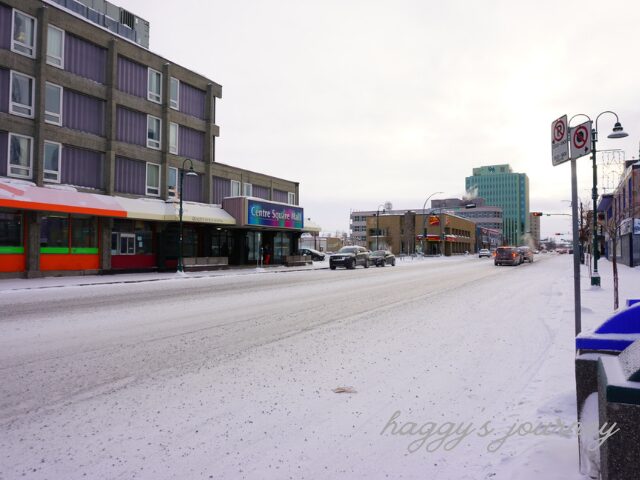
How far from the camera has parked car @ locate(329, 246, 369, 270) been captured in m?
33.4

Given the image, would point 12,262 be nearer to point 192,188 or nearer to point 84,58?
point 84,58

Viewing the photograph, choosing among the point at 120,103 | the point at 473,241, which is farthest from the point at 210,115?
the point at 473,241

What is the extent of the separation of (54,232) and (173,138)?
1093cm

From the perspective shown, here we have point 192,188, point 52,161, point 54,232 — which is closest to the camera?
point 54,232

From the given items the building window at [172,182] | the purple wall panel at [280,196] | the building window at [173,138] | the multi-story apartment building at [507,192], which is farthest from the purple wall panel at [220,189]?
the multi-story apartment building at [507,192]

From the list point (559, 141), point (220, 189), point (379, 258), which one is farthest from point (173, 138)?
point (559, 141)

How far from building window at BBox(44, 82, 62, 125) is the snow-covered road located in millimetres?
16593

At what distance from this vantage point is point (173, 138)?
99.3 ft

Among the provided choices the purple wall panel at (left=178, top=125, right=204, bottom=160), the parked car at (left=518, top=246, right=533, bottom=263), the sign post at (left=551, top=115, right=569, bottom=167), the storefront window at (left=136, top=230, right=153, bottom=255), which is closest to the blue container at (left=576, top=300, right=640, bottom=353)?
the sign post at (left=551, top=115, right=569, bottom=167)

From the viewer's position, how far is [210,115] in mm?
33031

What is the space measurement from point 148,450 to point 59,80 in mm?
25067

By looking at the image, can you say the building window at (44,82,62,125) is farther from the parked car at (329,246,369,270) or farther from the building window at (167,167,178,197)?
the parked car at (329,246,369,270)

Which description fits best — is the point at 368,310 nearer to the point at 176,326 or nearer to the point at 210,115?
the point at 176,326

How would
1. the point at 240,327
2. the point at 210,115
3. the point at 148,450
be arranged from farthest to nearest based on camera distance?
the point at 210,115
the point at 240,327
the point at 148,450
